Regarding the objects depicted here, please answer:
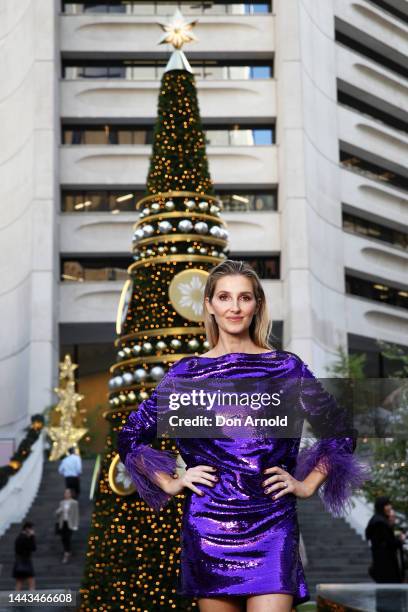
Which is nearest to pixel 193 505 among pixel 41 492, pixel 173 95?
pixel 173 95

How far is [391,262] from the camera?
4738 centimetres

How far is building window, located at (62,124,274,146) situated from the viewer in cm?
4553

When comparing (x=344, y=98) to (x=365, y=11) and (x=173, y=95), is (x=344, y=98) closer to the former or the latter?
(x=365, y=11)

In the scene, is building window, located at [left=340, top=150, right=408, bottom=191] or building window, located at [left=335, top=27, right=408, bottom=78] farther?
building window, located at [left=335, top=27, right=408, bottom=78]

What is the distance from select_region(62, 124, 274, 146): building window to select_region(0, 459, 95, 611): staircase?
23531 millimetres

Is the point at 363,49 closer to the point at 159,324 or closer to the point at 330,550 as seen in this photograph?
the point at 330,550

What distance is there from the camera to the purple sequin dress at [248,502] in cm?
313

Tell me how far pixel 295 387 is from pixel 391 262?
44.9 metres

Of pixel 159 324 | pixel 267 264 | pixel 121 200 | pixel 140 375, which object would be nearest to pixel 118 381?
pixel 140 375

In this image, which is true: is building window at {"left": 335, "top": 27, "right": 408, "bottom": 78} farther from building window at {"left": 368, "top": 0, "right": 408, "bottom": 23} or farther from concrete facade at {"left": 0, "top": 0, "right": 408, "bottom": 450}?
building window at {"left": 368, "top": 0, "right": 408, "bottom": 23}

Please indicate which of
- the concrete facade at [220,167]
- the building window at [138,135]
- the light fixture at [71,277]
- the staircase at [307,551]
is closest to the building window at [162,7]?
the concrete facade at [220,167]

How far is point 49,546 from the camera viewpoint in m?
18.8

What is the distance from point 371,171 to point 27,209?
1700 cm

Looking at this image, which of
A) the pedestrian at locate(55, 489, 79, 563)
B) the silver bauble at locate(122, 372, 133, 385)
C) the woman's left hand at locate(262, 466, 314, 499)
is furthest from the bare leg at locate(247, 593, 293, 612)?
the pedestrian at locate(55, 489, 79, 563)
